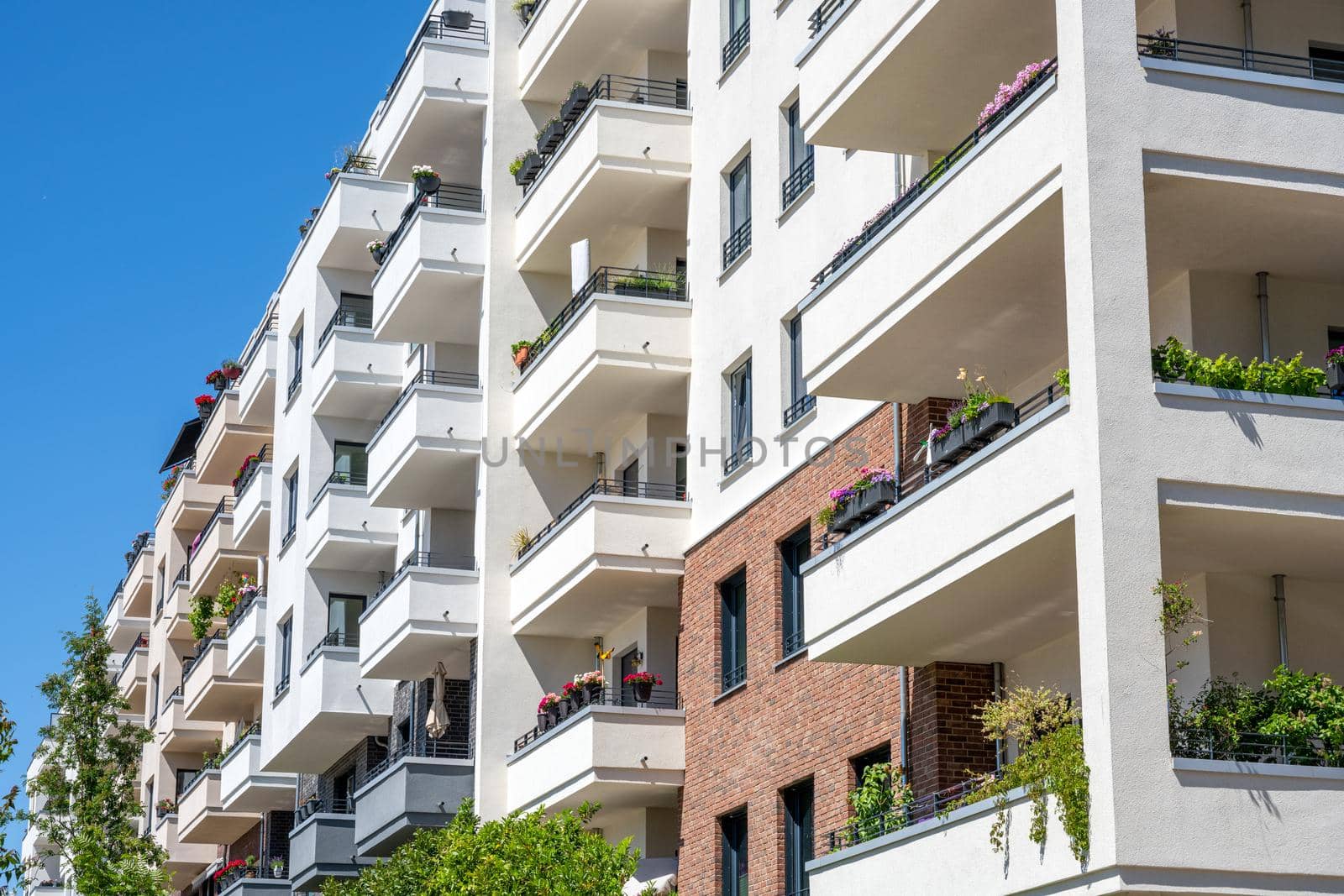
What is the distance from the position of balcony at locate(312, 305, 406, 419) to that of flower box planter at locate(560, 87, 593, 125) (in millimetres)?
10638

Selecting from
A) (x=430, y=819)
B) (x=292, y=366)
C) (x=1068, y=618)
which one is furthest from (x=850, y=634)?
(x=292, y=366)

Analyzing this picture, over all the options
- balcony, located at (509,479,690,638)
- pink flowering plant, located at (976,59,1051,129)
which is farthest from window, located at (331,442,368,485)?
pink flowering plant, located at (976,59,1051,129)

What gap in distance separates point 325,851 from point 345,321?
11.3 metres

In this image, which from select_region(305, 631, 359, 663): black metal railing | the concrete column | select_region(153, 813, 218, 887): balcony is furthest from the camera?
select_region(153, 813, 218, 887): balcony

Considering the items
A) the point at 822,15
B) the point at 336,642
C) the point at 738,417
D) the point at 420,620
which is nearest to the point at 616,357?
the point at 738,417

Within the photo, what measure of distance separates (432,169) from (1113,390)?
80.4 feet

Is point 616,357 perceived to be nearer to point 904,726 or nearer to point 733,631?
point 733,631

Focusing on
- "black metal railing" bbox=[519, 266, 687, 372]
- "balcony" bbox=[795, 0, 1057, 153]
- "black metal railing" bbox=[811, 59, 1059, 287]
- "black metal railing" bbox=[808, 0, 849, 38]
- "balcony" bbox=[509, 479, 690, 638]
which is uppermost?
"black metal railing" bbox=[808, 0, 849, 38]

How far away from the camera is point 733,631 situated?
28.8 m

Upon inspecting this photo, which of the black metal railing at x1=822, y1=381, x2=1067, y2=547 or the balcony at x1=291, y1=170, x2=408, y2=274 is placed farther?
the balcony at x1=291, y1=170, x2=408, y2=274

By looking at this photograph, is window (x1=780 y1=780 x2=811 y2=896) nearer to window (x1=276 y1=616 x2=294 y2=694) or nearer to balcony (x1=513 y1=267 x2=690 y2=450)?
balcony (x1=513 y1=267 x2=690 y2=450)

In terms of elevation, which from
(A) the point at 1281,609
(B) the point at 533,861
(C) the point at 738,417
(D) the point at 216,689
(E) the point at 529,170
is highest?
(E) the point at 529,170

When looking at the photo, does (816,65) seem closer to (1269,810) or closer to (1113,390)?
(1113,390)

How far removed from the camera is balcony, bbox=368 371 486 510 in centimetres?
3528
